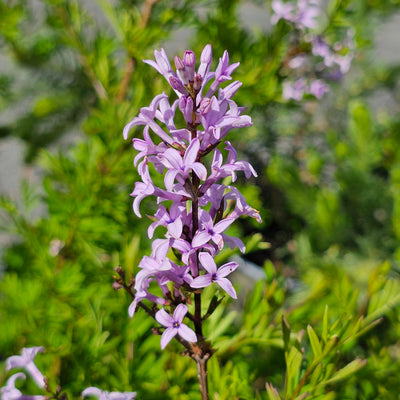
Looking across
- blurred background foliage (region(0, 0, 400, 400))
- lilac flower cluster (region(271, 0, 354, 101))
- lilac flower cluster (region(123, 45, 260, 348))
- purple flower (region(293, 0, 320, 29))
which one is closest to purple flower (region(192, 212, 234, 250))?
lilac flower cluster (region(123, 45, 260, 348))

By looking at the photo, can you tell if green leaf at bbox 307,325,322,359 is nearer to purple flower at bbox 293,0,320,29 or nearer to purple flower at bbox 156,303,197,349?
purple flower at bbox 156,303,197,349

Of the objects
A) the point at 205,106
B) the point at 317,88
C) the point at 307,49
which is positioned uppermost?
the point at 205,106

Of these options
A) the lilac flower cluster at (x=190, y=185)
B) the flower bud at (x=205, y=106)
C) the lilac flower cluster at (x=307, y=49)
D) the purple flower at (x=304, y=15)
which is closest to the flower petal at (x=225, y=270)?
the lilac flower cluster at (x=190, y=185)

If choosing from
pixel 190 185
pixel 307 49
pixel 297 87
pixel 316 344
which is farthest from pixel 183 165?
pixel 297 87

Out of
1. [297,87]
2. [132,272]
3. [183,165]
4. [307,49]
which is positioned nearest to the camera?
[183,165]

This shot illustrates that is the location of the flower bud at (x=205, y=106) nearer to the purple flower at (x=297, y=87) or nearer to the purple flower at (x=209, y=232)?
the purple flower at (x=209, y=232)

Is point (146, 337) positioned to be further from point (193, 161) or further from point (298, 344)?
point (193, 161)

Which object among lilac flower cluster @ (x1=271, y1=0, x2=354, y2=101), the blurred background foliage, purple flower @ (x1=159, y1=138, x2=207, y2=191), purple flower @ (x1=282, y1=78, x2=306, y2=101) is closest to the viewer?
purple flower @ (x1=159, y1=138, x2=207, y2=191)

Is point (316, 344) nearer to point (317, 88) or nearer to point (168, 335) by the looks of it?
point (168, 335)
